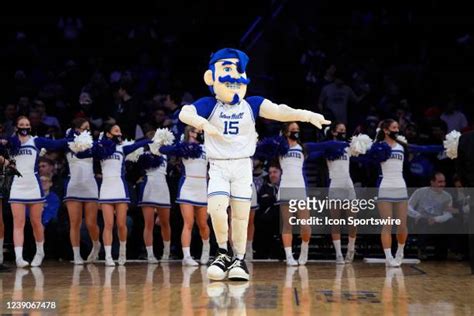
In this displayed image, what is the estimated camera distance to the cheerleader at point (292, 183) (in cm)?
1259

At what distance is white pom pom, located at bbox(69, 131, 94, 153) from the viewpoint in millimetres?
12086

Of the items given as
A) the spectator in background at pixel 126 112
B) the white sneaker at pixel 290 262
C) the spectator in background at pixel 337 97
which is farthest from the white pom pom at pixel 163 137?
the spectator in background at pixel 337 97

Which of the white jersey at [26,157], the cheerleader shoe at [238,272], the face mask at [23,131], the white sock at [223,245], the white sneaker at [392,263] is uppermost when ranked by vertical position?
the face mask at [23,131]

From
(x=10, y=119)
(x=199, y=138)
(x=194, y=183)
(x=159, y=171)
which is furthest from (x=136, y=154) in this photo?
(x=10, y=119)

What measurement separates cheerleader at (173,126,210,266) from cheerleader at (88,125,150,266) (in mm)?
581

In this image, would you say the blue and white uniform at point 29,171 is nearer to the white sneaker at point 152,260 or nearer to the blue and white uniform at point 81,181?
the blue and white uniform at point 81,181

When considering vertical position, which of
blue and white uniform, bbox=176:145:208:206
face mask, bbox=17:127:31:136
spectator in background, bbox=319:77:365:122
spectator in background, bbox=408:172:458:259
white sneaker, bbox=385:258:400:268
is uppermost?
spectator in background, bbox=319:77:365:122

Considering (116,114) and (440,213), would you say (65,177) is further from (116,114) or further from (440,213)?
(440,213)

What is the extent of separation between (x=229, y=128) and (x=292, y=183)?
315 centimetres

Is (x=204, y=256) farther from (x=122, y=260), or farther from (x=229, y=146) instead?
(x=229, y=146)

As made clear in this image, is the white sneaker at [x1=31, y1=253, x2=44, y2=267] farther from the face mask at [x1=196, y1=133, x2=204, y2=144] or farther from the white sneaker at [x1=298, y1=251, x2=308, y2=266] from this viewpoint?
the white sneaker at [x1=298, y1=251, x2=308, y2=266]

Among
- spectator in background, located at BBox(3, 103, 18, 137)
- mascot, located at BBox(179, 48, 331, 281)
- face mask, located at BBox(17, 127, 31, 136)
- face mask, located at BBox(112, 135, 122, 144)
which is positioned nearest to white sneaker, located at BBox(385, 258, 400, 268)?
mascot, located at BBox(179, 48, 331, 281)

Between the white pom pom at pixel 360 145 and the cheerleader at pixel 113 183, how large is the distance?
257 cm

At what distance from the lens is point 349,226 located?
1295 cm
